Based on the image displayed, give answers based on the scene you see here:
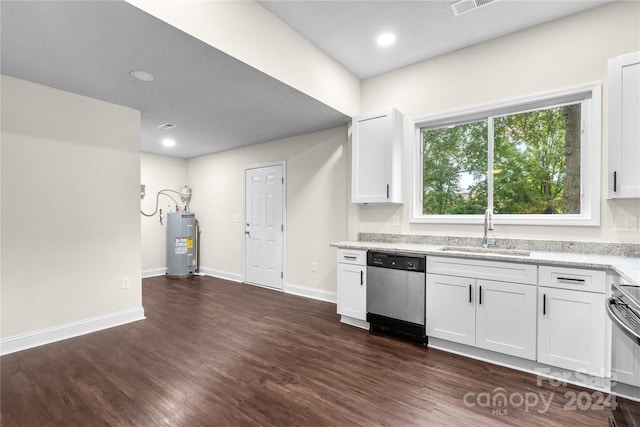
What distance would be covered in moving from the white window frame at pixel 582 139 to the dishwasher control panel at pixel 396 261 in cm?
69

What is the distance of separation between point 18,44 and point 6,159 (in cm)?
107

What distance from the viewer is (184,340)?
2.89 metres

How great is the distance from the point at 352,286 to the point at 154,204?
4.61 metres

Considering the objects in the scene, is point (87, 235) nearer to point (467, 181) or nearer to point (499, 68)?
point (467, 181)

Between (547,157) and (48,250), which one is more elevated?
(547,157)

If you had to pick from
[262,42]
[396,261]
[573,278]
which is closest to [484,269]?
[573,278]

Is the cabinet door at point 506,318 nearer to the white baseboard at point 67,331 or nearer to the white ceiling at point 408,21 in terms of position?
the white ceiling at point 408,21

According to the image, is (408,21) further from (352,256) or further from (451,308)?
(451,308)

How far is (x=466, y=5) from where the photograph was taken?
251 centimetres

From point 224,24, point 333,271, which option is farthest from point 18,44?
point 333,271

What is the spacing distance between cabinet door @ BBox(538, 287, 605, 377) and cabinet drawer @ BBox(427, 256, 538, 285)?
141 millimetres

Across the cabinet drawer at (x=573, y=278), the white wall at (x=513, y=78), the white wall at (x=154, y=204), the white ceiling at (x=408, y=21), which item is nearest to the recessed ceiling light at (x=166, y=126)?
the white wall at (x=154, y=204)

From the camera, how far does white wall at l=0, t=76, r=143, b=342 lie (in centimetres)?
269

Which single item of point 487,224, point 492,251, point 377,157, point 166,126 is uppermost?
point 166,126
